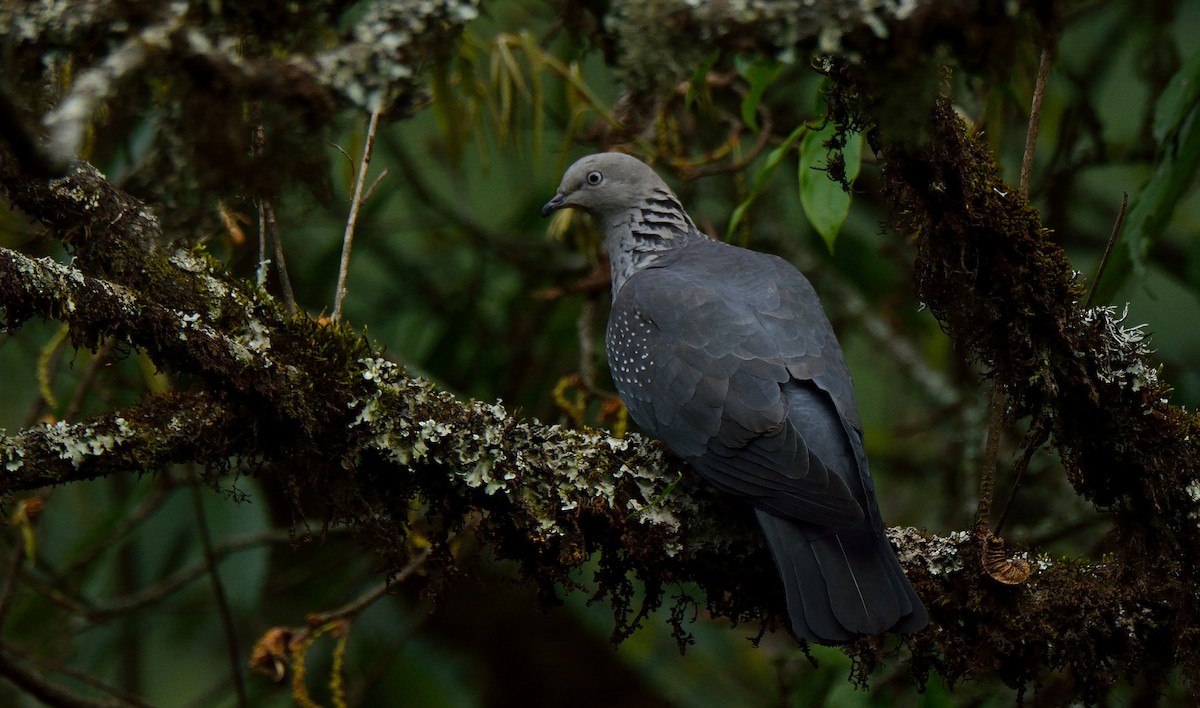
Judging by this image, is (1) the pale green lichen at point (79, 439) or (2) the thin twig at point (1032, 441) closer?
(1) the pale green lichen at point (79, 439)

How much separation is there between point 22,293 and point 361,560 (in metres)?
3.13

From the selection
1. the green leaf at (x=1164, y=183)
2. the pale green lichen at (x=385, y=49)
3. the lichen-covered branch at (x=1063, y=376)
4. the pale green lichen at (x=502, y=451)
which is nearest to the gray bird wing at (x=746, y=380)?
the pale green lichen at (x=502, y=451)

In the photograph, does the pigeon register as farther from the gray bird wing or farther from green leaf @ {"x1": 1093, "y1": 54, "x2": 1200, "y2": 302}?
green leaf @ {"x1": 1093, "y1": 54, "x2": 1200, "y2": 302}

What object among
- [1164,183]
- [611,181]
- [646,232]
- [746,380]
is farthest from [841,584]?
[611,181]

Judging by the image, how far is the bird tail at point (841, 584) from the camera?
2621 millimetres

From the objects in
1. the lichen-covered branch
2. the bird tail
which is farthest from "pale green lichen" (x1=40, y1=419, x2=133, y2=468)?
the lichen-covered branch

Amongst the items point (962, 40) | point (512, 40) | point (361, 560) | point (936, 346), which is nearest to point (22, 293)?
point (962, 40)

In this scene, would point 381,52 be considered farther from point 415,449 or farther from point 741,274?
point 741,274

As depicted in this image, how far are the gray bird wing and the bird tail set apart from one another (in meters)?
0.06

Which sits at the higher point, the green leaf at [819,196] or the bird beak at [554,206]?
the green leaf at [819,196]

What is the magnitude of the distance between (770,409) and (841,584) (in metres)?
0.56

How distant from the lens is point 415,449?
2496mm

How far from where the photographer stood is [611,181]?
4199mm

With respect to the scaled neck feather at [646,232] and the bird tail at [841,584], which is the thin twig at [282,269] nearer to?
the bird tail at [841,584]
